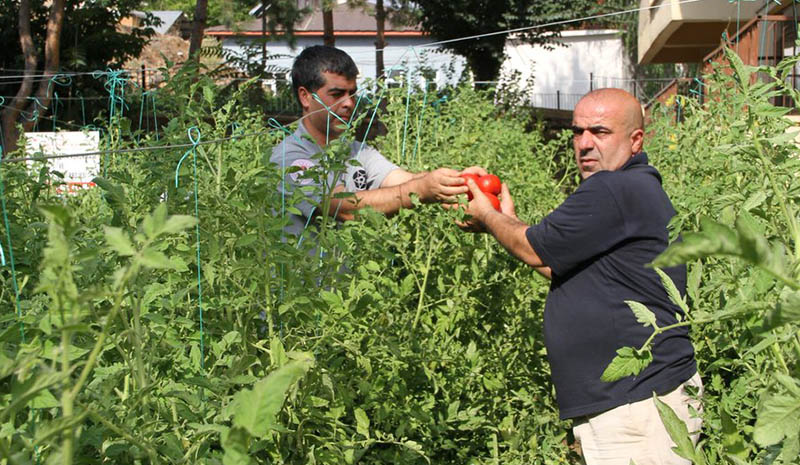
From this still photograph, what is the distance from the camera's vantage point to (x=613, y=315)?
8.50ft

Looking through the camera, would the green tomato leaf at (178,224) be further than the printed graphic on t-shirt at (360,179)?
No

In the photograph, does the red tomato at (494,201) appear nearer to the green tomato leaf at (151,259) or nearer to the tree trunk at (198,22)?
the green tomato leaf at (151,259)

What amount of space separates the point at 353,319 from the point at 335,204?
68 cm

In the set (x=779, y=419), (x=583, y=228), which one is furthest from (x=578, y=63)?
(x=779, y=419)

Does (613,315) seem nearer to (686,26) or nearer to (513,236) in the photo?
(513,236)

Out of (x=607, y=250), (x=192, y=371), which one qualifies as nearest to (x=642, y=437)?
(x=607, y=250)

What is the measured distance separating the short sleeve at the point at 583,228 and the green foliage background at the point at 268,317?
26 cm

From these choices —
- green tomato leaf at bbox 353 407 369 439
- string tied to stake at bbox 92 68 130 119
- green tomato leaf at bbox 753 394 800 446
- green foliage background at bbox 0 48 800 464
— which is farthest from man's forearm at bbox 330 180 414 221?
green tomato leaf at bbox 753 394 800 446

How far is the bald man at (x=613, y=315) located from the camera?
2.55 m

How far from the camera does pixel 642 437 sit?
2.54m

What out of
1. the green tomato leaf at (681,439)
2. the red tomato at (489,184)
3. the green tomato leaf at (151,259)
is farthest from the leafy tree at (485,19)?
the green tomato leaf at (151,259)

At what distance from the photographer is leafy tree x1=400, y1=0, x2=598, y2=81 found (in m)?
19.2

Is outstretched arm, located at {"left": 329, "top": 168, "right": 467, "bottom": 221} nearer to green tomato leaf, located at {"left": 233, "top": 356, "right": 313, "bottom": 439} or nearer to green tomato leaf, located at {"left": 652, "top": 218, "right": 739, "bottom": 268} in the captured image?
green tomato leaf, located at {"left": 233, "top": 356, "right": 313, "bottom": 439}

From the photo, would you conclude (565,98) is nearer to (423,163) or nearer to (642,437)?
(423,163)
